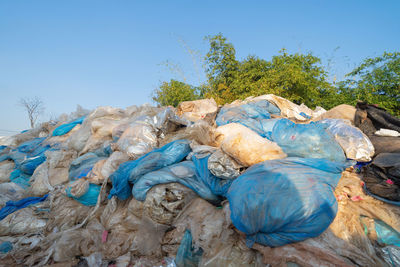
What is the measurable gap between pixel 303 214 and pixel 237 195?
1.24 ft

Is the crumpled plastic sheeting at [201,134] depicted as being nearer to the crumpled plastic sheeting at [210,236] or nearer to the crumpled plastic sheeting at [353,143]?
the crumpled plastic sheeting at [210,236]

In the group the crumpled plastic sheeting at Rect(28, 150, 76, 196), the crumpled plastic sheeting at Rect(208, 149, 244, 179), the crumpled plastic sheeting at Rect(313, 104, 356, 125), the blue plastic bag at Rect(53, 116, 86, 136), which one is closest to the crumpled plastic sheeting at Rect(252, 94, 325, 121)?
the crumpled plastic sheeting at Rect(313, 104, 356, 125)

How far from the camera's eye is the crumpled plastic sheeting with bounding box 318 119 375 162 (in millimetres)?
1838

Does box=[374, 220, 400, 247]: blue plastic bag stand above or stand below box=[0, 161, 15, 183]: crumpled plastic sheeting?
above

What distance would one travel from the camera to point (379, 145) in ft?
6.32

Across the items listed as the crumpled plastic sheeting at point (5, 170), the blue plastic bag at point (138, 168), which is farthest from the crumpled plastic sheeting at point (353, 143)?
the crumpled plastic sheeting at point (5, 170)

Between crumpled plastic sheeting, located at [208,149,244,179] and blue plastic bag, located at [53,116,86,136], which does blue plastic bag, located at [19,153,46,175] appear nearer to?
blue plastic bag, located at [53,116,86,136]

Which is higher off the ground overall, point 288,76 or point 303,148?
point 288,76

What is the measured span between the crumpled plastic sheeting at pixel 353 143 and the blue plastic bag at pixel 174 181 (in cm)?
121

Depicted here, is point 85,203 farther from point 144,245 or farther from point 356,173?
point 356,173

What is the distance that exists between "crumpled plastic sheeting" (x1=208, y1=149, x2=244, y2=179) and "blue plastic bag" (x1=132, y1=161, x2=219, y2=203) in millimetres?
187

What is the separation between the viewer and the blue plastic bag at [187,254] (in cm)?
157

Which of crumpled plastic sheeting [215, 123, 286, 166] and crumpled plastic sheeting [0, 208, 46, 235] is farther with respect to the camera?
crumpled plastic sheeting [0, 208, 46, 235]

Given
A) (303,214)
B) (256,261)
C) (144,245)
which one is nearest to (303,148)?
(303,214)
